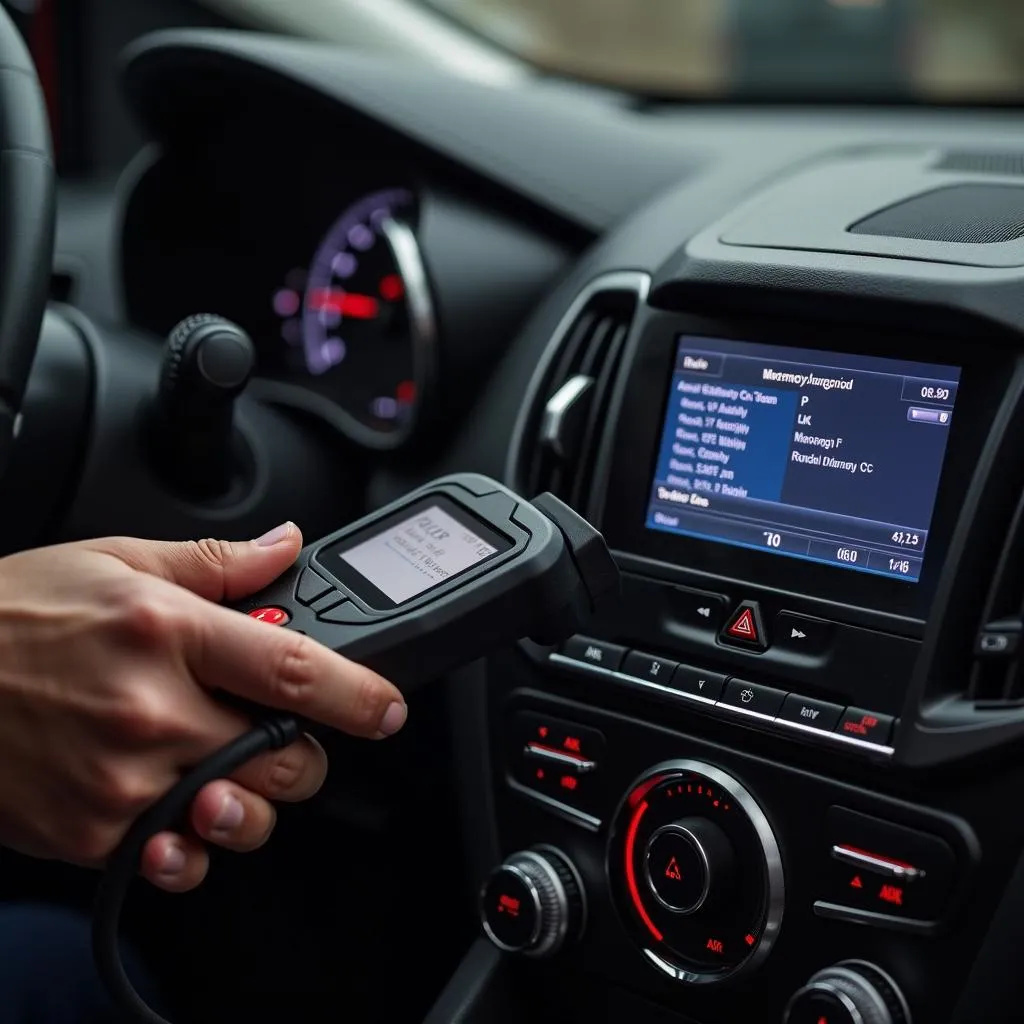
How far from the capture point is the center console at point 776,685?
38.4 inches

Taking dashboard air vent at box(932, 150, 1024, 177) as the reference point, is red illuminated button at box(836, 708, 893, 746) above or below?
below

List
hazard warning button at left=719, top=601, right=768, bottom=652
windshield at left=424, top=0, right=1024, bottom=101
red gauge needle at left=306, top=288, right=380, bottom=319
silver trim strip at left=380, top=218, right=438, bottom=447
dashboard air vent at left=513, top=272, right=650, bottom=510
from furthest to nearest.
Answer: windshield at left=424, top=0, right=1024, bottom=101
red gauge needle at left=306, top=288, right=380, bottom=319
silver trim strip at left=380, top=218, right=438, bottom=447
dashboard air vent at left=513, top=272, right=650, bottom=510
hazard warning button at left=719, top=601, right=768, bottom=652

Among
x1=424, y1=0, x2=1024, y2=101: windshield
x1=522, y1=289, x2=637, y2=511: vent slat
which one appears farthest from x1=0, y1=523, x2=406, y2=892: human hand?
x1=424, y1=0, x2=1024, y2=101: windshield

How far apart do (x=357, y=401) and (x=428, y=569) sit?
0.68 meters

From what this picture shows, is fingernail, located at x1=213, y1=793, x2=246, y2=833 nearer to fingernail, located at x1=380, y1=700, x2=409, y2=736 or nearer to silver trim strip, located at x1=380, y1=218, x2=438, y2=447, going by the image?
fingernail, located at x1=380, y1=700, x2=409, y2=736

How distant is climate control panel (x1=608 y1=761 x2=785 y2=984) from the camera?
104 centimetres

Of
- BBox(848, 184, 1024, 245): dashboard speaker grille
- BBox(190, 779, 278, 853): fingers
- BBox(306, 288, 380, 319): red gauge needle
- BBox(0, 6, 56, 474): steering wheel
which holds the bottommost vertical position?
BBox(190, 779, 278, 853): fingers

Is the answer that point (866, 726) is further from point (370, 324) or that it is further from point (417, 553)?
point (370, 324)

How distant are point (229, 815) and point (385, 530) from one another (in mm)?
283

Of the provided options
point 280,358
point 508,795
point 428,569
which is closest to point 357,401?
point 280,358

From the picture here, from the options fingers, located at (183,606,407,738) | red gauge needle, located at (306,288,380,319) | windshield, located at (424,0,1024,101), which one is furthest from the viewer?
windshield, located at (424,0,1024,101)

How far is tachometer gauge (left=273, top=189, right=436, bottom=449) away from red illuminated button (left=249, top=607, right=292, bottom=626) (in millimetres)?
576

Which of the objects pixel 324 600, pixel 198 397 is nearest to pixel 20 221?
pixel 198 397

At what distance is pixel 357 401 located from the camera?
1581 mm
